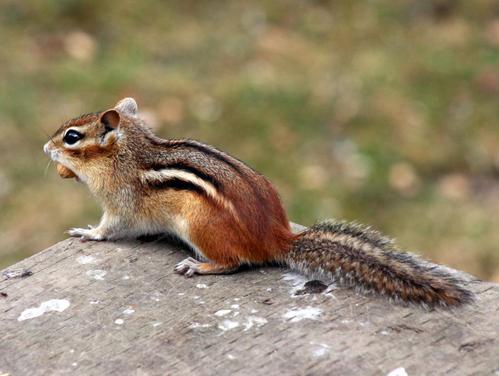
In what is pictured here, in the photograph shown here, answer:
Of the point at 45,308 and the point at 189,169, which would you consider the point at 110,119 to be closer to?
the point at 189,169

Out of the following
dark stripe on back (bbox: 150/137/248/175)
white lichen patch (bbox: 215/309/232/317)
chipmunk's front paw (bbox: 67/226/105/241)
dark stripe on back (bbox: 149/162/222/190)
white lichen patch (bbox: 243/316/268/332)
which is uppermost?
dark stripe on back (bbox: 150/137/248/175)

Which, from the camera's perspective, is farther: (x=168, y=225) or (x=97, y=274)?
(x=168, y=225)

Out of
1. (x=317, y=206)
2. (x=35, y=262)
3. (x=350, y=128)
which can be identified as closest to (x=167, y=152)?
(x=35, y=262)

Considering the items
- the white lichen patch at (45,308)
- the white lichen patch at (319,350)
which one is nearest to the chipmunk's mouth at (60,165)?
the white lichen patch at (45,308)

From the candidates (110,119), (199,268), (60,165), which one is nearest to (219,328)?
(199,268)

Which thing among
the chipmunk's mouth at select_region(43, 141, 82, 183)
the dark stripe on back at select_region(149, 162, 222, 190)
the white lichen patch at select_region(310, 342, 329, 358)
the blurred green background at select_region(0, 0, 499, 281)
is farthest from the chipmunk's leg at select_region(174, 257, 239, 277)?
the blurred green background at select_region(0, 0, 499, 281)

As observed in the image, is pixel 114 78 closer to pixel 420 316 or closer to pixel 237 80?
pixel 237 80

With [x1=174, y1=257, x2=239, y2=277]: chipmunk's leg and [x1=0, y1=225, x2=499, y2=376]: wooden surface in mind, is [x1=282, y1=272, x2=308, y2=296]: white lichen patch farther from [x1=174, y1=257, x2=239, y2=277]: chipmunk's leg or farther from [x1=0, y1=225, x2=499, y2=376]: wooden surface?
[x1=174, y1=257, x2=239, y2=277]: chipmunk's leg

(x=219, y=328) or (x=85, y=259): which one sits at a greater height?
(x=85, y=259)
